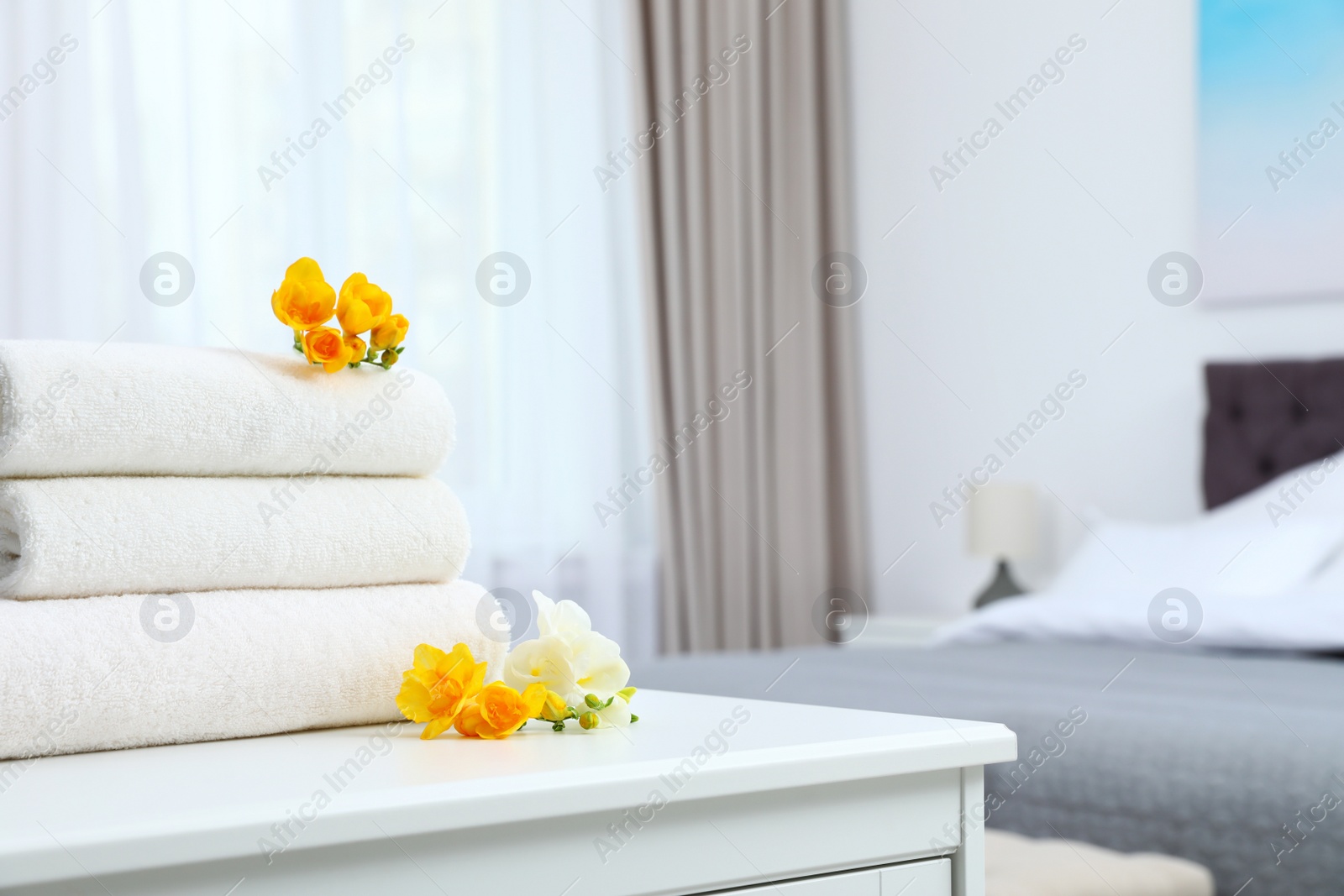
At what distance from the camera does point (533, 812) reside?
59 centimetres

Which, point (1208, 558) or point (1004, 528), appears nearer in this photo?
point (1208, 558)

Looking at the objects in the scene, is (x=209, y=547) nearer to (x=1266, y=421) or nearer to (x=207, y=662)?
(x=207, y=662)

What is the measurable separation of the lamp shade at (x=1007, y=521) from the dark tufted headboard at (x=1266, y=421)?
48 centimetres

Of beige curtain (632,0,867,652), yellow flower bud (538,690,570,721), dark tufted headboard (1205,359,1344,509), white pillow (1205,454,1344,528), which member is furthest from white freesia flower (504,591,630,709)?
beige curtain (632,0,867,652)

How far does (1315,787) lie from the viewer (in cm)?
148

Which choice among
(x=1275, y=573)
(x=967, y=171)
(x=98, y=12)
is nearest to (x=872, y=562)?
(x=967, y=171)

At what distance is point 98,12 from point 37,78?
0.22m

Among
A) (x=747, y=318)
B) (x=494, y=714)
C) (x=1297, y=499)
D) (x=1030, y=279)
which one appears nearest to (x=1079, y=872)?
(x=494, y=714)

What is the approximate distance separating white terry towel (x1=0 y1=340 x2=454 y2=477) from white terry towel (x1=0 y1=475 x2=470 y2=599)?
0.01 metres

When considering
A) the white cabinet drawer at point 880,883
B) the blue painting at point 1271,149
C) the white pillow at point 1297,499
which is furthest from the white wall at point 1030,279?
the white cabinet drawer at point 880,883

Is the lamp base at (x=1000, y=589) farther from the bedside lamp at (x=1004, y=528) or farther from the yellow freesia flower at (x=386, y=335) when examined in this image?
the yellow freesia flower at (x=386, y=335)

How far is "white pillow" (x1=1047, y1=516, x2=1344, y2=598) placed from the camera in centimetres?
272

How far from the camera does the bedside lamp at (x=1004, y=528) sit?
3.66 meters

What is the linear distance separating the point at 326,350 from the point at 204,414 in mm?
86
